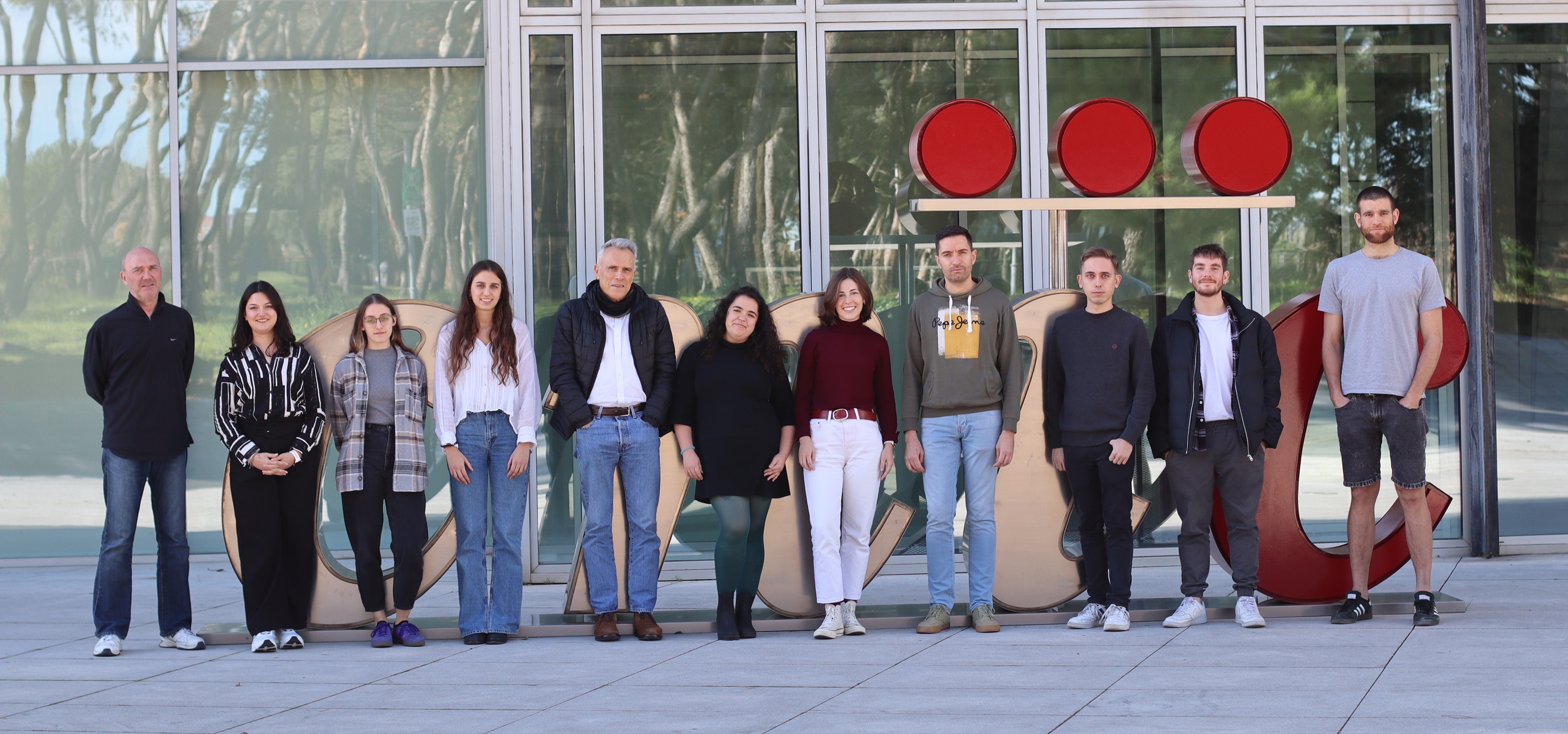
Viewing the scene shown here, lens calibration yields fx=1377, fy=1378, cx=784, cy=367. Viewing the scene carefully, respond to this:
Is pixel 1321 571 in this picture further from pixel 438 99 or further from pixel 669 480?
pixel 438 99

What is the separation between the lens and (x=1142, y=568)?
8336 millimetres

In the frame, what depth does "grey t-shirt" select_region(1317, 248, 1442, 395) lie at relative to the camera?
607 cm

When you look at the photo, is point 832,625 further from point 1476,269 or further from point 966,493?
point 1476,269

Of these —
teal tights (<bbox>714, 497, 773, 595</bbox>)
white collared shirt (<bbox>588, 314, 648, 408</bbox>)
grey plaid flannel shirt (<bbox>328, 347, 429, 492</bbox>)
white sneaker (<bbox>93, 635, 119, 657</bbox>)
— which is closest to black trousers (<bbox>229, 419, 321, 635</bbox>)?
grey plaid flannel shirt (<bbox>328, 347, 429, 492</bbox>)

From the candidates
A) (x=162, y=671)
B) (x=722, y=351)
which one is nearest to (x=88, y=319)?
(x=162, y=671)

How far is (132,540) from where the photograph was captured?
19.6ft

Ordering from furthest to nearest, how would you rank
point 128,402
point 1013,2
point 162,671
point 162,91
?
point 162,91, point 1013,2, point 128,402, point 162,671

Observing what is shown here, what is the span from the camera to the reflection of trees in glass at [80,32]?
8.94 meters

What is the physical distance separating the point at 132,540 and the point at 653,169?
11.8ft

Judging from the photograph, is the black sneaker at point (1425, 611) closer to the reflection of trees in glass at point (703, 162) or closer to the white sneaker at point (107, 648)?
the reflection of trees in glass at point (703, 162)

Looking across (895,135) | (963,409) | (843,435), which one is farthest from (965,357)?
(895,135)

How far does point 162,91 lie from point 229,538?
4098mm

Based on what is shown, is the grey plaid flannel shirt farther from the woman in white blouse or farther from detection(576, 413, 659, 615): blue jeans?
detection(576, 413, 659, 615): blue jeans

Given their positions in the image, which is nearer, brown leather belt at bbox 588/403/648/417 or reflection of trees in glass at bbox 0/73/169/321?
brown leather belt at bbox 588/403/648/417
